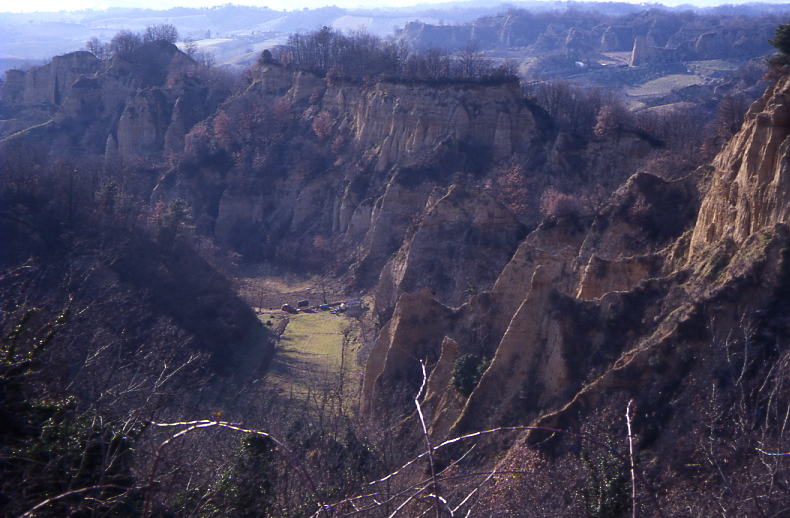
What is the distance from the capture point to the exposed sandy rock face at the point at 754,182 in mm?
16406

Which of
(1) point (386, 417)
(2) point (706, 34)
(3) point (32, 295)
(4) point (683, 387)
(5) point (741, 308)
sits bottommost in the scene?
(1) point (386, 417)

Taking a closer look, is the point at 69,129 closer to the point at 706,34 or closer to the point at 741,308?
the point at 741,308

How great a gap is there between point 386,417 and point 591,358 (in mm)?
6717

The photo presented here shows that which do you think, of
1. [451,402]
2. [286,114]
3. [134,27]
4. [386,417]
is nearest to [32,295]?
[386,417]

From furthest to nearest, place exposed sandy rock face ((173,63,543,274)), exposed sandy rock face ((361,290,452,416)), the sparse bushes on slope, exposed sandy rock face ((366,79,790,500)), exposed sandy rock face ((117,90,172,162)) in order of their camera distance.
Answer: exposed sandy rock face ((117,90,172,162)) → exposed sandy rock face ((173,63,543,274)) → exposed sandy rock face ((361,290,452,416)) → the sparse bushes on slope → exposed sandy rock face ((366,79,790,500))

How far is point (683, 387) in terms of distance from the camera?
1452cm

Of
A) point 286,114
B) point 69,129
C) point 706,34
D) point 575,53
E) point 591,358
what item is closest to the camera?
point 591,358

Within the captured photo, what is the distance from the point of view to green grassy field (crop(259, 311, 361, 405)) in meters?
29.2

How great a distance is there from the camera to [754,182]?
17.5 meters

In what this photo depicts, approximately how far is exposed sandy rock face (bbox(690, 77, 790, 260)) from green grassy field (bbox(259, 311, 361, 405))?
1348 centimetres

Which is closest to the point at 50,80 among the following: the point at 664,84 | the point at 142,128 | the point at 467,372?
the point at 142,128

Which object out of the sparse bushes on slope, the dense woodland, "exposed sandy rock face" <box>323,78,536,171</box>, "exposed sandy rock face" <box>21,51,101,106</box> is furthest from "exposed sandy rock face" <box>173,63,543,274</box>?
"exposed sandy rock face" <box>21,51,101,106</box>

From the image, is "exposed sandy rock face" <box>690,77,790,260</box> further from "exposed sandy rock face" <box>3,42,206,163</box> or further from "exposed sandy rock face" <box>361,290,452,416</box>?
"exposed sandy rock face" <box>3,42,206,163</box>

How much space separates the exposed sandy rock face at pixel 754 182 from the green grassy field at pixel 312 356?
13483 mm
